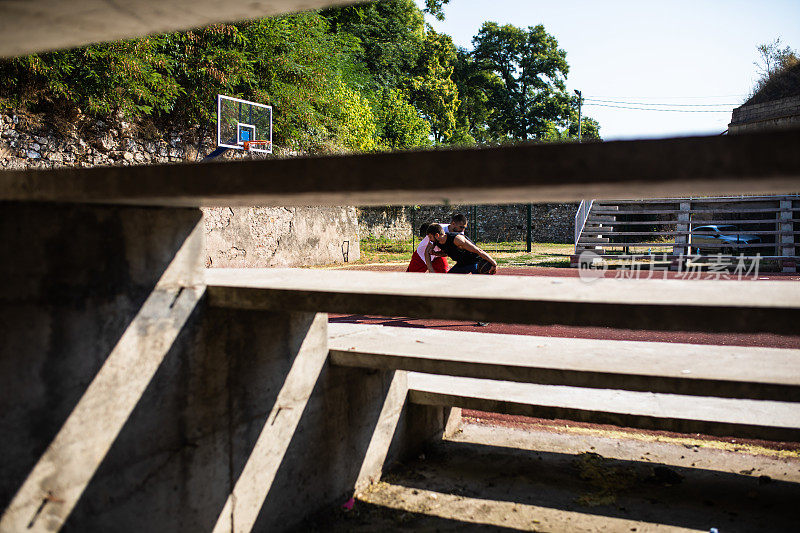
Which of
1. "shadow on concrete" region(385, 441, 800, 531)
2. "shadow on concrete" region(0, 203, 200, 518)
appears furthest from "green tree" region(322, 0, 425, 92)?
"shadow on concrete" region(0, 203, 200, 518)

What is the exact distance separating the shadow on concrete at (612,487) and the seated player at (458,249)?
319 cm

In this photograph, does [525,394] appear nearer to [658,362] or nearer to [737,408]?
[658,362]

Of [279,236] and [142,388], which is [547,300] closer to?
[142,388]

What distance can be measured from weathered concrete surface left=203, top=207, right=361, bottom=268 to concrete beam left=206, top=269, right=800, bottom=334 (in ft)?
35.6

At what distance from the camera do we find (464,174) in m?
1.90

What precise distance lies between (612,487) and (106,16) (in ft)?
16.5

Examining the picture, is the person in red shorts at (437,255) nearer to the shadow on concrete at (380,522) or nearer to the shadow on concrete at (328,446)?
the shadow on concrete at (328,446)

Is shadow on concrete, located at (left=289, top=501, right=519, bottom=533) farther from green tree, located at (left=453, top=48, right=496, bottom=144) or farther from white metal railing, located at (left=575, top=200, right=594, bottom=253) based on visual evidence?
green tree, located at (left=453, top=48, right=496, bottom=144)

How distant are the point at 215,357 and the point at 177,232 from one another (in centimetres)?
74

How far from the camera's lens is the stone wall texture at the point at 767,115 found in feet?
79.3

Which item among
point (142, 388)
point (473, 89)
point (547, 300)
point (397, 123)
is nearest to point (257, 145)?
point (142, 388)

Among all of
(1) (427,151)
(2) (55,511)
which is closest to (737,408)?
(1) (427,151)

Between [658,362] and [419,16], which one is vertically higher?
[419,16]

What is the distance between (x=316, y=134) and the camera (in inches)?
738
